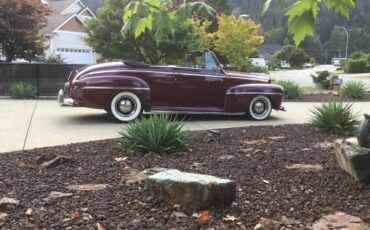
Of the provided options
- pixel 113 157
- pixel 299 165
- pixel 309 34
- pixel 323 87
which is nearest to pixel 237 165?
pixel 299 165

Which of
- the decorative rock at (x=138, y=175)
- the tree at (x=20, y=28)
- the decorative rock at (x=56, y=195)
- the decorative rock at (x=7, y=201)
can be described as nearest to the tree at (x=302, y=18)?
the decorative rock at (x=138, y=175)

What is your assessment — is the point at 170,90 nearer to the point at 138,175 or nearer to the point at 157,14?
the point at 138,175

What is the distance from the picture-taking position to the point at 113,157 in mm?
5664

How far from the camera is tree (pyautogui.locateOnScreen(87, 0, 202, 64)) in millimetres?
20180

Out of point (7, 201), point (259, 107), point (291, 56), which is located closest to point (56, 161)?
point (7, 201)

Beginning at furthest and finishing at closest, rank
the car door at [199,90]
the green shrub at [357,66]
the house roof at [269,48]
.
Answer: the house roof at [269,48]
the green shrub at [357,66]
the car door at [199,90]

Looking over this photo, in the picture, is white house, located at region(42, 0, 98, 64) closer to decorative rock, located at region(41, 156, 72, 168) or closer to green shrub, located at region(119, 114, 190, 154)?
green shrub, located at region(119, 114, 190, 154)

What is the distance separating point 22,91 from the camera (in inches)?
546

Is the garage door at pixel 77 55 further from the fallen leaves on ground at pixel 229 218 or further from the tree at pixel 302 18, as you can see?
the tree at pixel 302 18

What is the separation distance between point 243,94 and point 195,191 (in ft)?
20.2

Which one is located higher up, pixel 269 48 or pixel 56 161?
pixel 269 48

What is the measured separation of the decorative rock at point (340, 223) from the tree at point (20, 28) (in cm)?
1991

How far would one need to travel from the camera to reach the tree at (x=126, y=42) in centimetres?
2018

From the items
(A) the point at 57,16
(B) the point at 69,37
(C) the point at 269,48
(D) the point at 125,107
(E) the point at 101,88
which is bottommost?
(D) the point at 125,107
